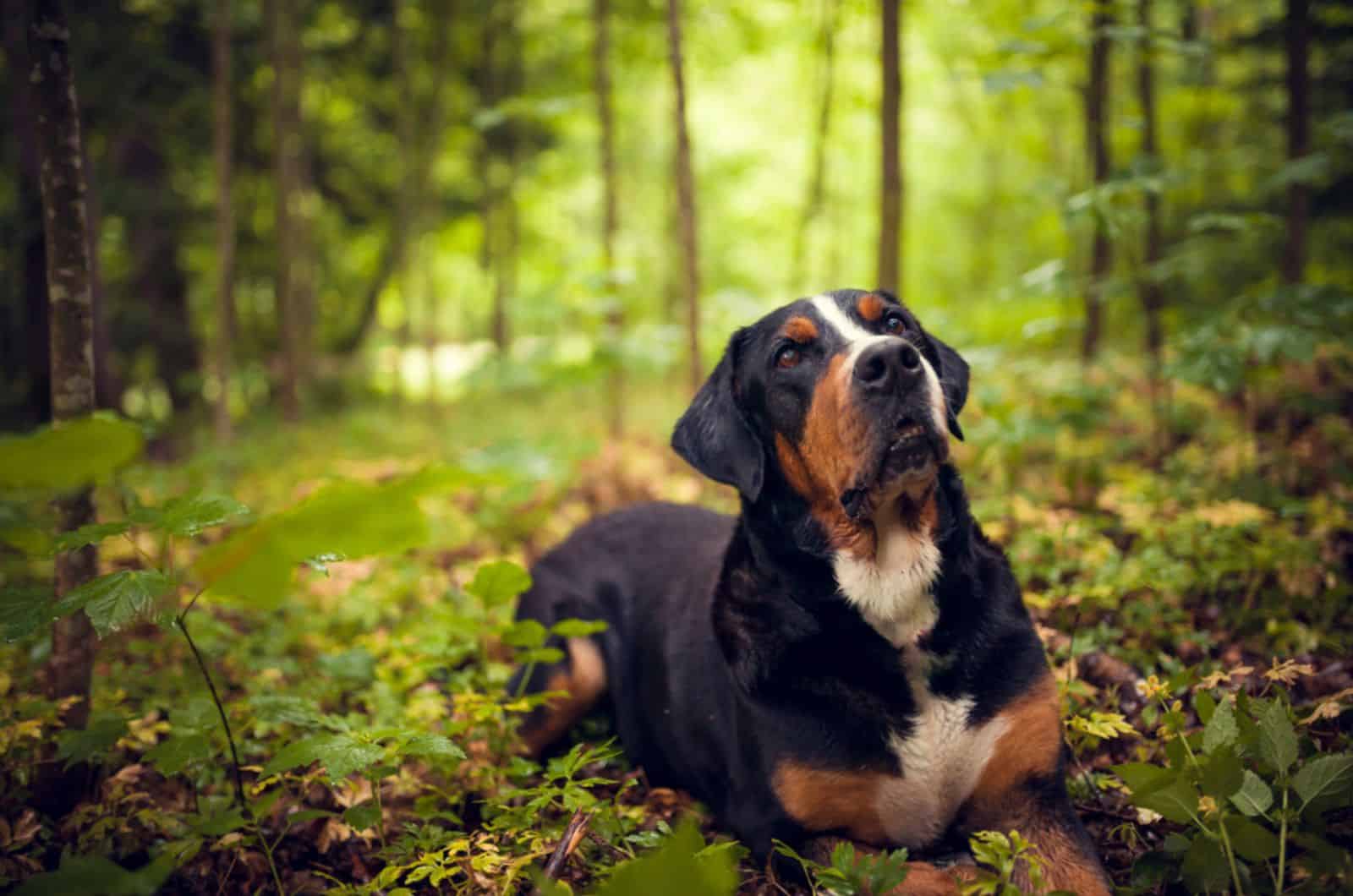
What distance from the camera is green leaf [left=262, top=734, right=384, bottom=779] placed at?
2.40m

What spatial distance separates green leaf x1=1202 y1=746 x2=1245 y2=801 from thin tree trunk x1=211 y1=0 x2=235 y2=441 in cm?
971

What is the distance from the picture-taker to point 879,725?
8.65 feet

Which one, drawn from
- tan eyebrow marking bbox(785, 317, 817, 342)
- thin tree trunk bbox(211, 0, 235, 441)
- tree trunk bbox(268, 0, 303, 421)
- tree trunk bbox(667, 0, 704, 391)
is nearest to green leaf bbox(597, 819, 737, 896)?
tan eyebrow marking bbox(785, 317, 817, 342)

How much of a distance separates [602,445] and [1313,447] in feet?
19.9

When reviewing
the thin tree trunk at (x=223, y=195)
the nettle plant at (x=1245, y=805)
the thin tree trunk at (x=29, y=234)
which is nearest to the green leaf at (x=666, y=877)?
the nettle plant at (x=1245, y=805)

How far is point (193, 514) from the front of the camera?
2299 millimetres

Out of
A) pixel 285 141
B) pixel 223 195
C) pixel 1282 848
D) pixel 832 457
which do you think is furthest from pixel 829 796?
pixel 285 141

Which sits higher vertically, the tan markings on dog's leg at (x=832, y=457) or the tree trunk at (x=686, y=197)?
the tree trunk at (x=686, y=197)

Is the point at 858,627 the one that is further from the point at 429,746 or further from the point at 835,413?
the point at 429,746

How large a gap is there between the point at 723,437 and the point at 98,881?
213cm

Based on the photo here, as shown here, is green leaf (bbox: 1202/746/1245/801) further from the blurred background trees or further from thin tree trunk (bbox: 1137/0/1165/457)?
thin tree trunk (bbox: 1137/0/1165/457)

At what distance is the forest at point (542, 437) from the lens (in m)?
2.36

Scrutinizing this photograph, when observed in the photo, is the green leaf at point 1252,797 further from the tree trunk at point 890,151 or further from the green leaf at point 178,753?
the tree trunk at point 890,151

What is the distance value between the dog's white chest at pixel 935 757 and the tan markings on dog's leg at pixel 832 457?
530mm
